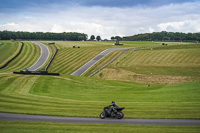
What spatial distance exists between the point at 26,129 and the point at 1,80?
31.5 m

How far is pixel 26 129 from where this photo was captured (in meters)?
18.7

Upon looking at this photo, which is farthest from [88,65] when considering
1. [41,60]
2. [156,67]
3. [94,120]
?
[94,120]

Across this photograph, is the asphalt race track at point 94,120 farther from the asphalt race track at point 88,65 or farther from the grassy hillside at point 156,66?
the asphalt race track at point 88,65

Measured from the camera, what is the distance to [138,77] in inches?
2355

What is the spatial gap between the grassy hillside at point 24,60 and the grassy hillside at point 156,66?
34295 millimetres

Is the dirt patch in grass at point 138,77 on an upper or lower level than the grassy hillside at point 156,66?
lower

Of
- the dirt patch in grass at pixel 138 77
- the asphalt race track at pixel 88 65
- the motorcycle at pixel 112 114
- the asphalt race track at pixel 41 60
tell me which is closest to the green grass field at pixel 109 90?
the dirt patch in grass at pixel 138 77

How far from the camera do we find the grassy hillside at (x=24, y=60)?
81.2 metres

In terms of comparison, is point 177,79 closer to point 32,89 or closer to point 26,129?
point 32,89

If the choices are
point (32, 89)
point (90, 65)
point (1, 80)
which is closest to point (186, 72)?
point (90, 65)

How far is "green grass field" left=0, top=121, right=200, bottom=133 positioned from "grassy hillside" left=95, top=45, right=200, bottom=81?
4031 cm

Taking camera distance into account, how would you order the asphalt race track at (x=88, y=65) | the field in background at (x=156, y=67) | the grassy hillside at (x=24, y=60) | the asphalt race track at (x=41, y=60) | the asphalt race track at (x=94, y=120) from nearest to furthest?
the asphalt race track at (x=94, y=120), the field in background at (x=156, y=67), the asphalt race track at (x=88, y=65), the asphalt race track at (x=41, y=60), the grassy hillside at (x=24, y=60)

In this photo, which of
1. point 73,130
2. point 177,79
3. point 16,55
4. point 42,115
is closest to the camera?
point 73,130

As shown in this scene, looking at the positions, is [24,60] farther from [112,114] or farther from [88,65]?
[112,114]
